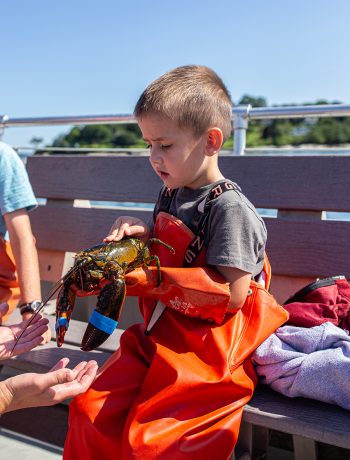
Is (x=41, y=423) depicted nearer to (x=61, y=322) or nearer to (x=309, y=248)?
(x=61, y=322)

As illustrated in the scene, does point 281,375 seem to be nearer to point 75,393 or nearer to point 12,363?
point 75,393

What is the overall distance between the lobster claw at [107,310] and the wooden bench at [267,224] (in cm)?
52

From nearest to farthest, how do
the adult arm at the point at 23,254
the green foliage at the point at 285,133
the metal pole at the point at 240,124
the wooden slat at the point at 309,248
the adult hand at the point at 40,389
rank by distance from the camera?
the adult hand at the point at 40,389
the wooden slat at the point at 309,248
the adult arm at the point at 23,254
the metal pole at the point at 240,124
the green foliage at the point at 285,133

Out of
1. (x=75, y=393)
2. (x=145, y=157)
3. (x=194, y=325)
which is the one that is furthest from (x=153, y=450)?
(x=145, y=157)

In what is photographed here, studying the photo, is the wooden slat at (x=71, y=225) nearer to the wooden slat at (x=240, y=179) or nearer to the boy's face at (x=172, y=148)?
the wooden slat at (x=240, y=179)

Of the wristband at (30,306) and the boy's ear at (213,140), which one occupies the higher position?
the boy's ear at (213,140)

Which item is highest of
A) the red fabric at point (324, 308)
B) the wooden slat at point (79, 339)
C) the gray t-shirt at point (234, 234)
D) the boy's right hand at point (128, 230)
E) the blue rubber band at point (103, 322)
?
the gray t-shirt at point (234, 234)

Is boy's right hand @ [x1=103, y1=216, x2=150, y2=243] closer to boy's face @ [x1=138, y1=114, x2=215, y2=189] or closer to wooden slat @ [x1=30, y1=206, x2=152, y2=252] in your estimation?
boy's face @ [x1=138, y1=114, x2=215, y2=189]

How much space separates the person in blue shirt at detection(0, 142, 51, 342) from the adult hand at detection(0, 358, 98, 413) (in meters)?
0.84

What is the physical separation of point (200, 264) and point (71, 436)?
694 millimetres

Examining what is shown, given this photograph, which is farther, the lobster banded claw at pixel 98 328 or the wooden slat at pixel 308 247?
the wooden slat at pixel 308 247

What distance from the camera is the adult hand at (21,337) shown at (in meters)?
2.16

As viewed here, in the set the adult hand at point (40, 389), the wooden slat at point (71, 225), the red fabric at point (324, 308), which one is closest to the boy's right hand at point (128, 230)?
the adult hand at point (40, 389)

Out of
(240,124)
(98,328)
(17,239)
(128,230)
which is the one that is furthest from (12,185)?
(98,328)
